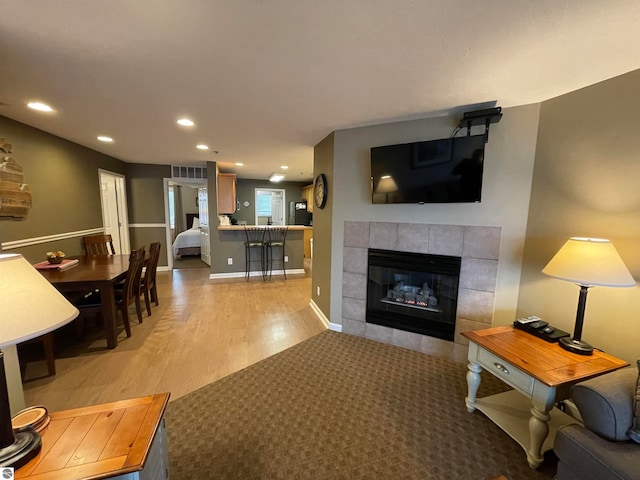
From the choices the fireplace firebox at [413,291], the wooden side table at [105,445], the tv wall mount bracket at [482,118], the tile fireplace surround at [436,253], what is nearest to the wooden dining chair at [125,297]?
the wooden side table at [105,445]

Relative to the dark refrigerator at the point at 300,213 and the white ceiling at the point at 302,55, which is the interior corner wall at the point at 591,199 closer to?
the white ceiling at the point at 302,55

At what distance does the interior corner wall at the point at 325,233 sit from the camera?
3008 mm

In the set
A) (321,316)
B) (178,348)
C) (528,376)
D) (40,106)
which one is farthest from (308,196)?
(528,376)

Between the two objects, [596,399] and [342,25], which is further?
[342,25]

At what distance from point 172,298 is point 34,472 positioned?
3651 millimetres

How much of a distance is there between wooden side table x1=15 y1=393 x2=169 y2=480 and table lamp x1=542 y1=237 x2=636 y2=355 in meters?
2.19

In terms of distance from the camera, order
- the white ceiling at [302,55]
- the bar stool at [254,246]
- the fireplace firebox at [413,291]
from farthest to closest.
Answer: the bar stool at [254,246] < the fireplace firebox at [413,291] < the white ceiling at [302,55]

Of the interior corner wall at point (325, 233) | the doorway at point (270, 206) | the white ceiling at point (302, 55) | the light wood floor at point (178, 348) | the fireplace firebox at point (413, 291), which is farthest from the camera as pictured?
the doorway at point (270, 206)

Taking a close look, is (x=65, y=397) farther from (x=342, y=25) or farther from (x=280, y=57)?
(x=342, y=25)

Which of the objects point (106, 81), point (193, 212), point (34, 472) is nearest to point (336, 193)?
point (106, 81)

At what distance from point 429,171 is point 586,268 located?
4.21 feet

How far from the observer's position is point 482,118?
7.09 feet

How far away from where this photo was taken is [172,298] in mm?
4129

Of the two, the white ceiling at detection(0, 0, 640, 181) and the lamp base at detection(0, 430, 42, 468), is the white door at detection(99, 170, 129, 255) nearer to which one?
the white ceiling at detection(0, 0, 640, 181)
